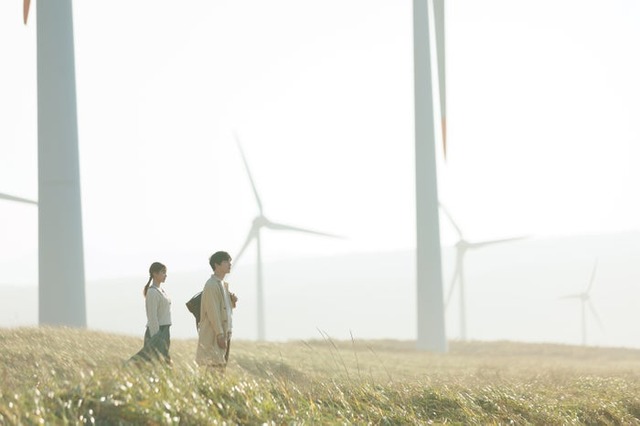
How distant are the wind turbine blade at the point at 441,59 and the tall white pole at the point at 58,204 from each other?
14.5m

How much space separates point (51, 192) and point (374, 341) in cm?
2601

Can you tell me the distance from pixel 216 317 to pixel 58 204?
17.5 metres

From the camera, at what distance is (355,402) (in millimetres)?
14430

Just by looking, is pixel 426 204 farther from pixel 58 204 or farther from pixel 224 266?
pixel 224 266

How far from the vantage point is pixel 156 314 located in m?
16.1

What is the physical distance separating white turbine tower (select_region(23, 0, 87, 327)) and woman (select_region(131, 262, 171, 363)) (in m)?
15.7

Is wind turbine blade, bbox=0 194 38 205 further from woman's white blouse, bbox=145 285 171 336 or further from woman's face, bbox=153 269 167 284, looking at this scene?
woman's face, bbox=153 269 167 284

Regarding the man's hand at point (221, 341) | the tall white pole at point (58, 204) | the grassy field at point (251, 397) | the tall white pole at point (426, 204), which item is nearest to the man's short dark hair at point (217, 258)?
the man's hand at point (221, 341)

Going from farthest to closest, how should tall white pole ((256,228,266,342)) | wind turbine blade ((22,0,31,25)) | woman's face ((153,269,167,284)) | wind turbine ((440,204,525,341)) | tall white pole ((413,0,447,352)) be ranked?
wind turbine ((440,204,525,341)) < tall white pole ((256,228,266,342)) < tall white pole ((413,0,447,352)) < wind turbine blade ((22,0,31,25)) < woman's face ((153,269,167,284))

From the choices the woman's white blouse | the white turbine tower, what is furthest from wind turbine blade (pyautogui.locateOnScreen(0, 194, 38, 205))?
the woman's white blouse

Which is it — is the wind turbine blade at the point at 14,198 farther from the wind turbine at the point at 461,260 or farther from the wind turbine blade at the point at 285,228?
the wind turbine at the point at 461,260

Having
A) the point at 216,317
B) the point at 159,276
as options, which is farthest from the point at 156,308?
the point at 216,317

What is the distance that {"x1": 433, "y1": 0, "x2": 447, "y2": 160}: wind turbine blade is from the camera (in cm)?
4131

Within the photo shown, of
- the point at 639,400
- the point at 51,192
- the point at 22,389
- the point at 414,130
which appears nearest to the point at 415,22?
the point at 414,130
